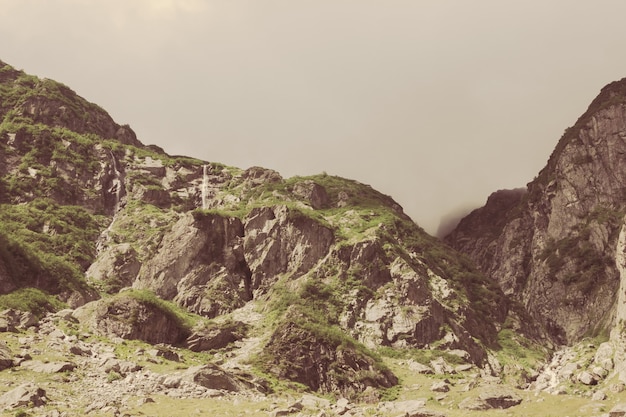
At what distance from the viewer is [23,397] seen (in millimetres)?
37812

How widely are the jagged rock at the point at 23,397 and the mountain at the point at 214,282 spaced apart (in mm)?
1996

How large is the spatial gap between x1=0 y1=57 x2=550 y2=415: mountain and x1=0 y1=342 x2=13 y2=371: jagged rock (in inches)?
18.2

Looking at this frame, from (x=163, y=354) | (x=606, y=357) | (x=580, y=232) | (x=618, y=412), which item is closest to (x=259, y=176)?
(x=163, y=354)

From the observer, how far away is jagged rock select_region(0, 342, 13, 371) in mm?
45656

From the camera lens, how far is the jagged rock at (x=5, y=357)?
45656 mm

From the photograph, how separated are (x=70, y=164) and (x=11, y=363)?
10863cm

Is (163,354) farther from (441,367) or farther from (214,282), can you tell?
(441,367)

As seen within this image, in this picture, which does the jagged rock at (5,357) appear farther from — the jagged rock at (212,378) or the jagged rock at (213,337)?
the jagged rock at (213,337)

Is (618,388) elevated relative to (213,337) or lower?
lower

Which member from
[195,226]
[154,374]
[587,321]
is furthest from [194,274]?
[587,321]

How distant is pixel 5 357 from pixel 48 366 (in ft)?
11.9

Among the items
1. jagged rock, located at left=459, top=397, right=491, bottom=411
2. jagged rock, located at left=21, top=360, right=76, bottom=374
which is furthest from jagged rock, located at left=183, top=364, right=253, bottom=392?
jagged rock, located at left=459, top=397, right=491, bottom=411

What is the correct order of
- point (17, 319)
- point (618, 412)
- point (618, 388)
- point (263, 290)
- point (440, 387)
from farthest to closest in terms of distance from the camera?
1. point (263, 290)
2. point (440, 387)
3. point (17, 319)
4. point (618, 388)
5. point (618, 412)

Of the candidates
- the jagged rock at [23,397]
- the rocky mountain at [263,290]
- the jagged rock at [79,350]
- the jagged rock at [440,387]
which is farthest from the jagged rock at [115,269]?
the jagged rock at [23,397]
